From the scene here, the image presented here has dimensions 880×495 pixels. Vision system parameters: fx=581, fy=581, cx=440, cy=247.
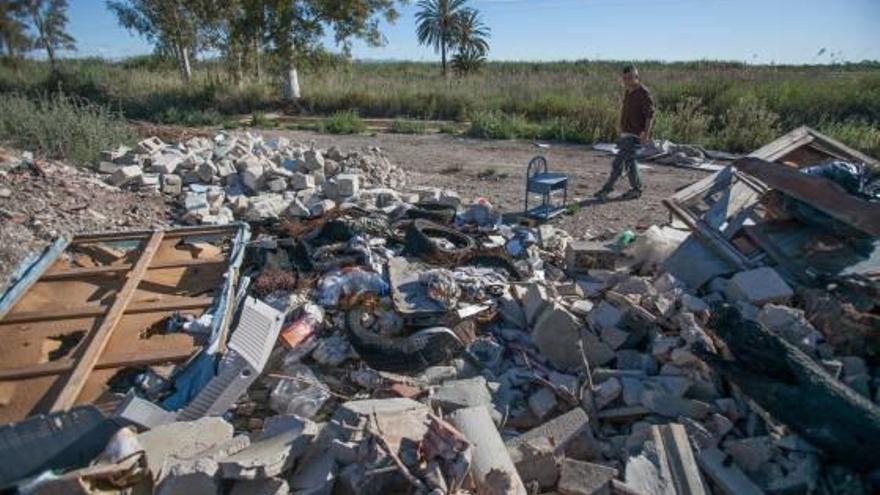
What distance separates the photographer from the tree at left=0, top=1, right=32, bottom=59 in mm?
24547

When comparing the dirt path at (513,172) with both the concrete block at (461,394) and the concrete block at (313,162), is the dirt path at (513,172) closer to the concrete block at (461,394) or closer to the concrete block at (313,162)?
the concrete block at (313,162)

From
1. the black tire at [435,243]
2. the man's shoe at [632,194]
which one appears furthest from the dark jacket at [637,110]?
the black tire at [435,243]

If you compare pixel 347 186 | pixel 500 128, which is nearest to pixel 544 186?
pixel 347 186

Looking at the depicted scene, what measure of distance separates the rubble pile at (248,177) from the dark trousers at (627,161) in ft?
10.5

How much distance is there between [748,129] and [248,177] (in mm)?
9810

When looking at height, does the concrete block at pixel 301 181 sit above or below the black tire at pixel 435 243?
above

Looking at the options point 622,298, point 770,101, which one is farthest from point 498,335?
point 770,101

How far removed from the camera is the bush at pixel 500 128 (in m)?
13.3

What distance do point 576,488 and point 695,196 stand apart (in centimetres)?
391

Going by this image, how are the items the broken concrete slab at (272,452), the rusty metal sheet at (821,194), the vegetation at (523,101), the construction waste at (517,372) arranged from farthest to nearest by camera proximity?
1. the vegetation at (523,101)
2. the rusty metal sheet at (821,194)
3. the construction waste at (517,372)
4. the broken concrete slab at (272,452)

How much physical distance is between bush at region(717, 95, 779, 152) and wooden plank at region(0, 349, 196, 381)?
11014 mm

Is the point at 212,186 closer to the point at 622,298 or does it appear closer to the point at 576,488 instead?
the point at 622,298

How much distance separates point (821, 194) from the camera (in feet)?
14.7

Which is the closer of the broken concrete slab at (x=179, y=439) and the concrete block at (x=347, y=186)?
the broken concrete slab at (x=179, y=439)
